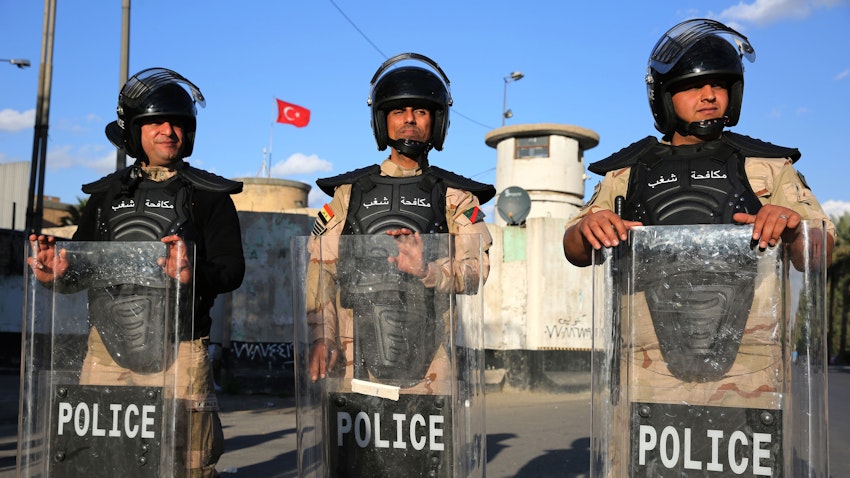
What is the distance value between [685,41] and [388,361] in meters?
1.66

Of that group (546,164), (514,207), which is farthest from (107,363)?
(546,164)

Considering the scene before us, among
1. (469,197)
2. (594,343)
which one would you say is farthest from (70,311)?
(594,343)

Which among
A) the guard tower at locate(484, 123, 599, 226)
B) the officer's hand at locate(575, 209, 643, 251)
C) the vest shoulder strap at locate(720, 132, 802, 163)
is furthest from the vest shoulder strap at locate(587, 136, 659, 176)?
the guard tower at locate(484, 123, 599, 226)

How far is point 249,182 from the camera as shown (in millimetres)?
17734

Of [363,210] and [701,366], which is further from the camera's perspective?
[363,210]

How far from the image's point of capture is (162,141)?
393 centimetres

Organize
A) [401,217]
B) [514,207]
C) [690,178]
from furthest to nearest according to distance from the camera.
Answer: [514,207] → [401,217] → [690,178]

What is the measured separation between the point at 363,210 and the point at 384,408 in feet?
3.28

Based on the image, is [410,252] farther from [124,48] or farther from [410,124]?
[124,48]

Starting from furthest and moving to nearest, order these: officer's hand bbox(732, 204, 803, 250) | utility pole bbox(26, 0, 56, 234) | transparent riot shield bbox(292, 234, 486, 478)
A: utility pole bbox(26, 0, 56, 234) → transparent riot shield bbox(292, 234, 486, 478) → officer's hand bbox(732, 204, 803, 250)

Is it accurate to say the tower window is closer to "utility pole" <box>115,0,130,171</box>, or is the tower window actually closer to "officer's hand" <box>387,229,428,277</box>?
"utility pole" <box>115,0,130,171</box>

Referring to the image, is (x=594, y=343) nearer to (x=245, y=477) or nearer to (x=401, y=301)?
(x=401, y=301)

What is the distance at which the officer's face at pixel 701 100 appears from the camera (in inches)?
128

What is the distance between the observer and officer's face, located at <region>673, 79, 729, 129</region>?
3.25m
